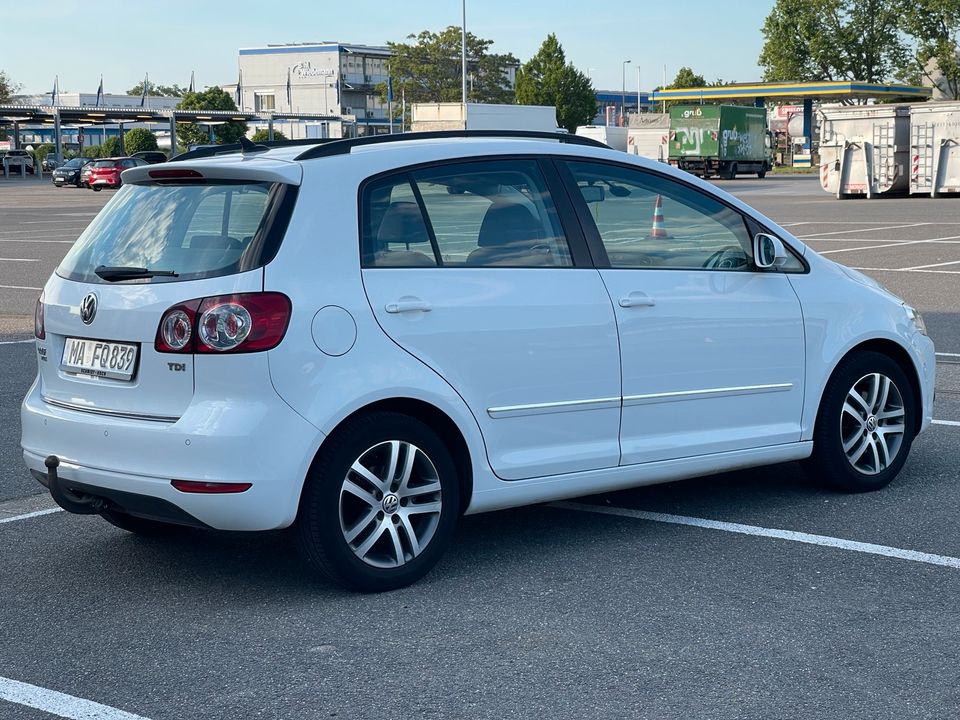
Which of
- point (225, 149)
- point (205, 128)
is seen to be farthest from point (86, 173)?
point (205, 128)

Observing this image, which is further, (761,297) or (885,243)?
(885,243)

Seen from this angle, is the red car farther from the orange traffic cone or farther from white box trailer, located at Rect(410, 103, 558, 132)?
the orange traffic cone

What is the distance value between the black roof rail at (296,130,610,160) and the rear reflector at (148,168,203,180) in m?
0.42

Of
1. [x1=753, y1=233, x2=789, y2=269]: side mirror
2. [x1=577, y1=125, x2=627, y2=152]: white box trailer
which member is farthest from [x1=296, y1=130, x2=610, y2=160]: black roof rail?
[x1=577, y1=125, x2=627, y2=152]: white box trailer

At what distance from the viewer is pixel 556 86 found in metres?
107

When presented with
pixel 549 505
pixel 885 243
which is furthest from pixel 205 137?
pixel 549 505

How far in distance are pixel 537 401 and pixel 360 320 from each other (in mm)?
813

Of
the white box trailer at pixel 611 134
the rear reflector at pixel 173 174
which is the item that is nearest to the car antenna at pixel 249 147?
the rear reflector at pixel 173 174

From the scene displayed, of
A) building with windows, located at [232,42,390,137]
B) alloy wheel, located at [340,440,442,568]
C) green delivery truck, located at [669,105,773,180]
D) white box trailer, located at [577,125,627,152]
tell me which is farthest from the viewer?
building with windows, located at [232,42,390,137]

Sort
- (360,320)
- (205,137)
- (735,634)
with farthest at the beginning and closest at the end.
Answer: (205,137) → (360,320) → (735,634)

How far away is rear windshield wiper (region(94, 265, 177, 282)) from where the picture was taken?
459 cm

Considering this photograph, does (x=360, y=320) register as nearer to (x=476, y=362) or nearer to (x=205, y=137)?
(x=476, y=362)

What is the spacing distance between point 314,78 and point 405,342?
14176 centimetres

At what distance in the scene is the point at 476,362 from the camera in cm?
480
